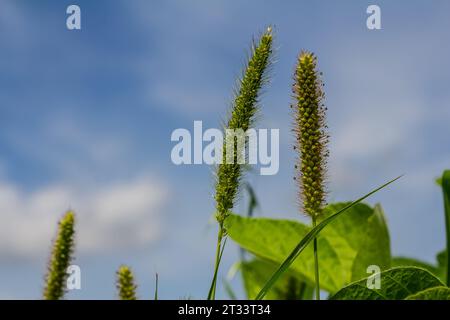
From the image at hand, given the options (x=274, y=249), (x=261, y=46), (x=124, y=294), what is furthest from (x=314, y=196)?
(x=274, y=249)

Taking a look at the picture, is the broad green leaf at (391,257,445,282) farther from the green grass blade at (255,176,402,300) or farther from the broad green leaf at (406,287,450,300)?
the green grass blade at (255,176,402,300)

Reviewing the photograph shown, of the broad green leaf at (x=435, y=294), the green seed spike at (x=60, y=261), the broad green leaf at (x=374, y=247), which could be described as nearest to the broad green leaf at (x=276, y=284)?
the broad green leaf at (x=374, y=247)

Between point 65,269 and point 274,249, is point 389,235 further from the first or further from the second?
point 65,269

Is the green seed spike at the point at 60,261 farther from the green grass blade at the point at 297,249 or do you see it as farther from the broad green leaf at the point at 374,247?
the broad green leaf at the point at 374,247

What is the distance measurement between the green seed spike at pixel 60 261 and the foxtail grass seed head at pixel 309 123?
33.3 inches

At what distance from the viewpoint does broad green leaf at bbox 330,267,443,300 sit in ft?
6.72

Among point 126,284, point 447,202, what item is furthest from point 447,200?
point 126,284

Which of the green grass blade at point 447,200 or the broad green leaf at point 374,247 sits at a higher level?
the green grass blade at point 447,200

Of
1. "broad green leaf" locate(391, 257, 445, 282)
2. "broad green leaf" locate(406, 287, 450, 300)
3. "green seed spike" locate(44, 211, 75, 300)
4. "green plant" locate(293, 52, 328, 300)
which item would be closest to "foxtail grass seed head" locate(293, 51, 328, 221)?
"green plant" locate(293, 52, 328, 300)

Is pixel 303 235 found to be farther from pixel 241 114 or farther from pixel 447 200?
pixel 241 114

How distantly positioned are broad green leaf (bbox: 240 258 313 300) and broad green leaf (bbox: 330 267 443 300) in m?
1.19

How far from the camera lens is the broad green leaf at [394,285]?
2.05 metres

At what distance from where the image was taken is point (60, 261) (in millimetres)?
2469
